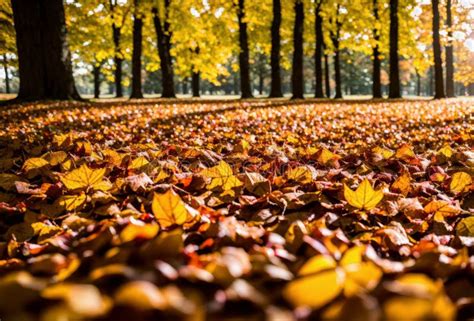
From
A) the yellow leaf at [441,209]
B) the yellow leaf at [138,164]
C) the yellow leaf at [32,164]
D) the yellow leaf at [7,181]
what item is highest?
the yellow leaf at [32,164]

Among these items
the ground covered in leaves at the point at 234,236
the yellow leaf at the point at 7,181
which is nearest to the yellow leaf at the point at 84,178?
the ground covered in leaves at the point at 234,236

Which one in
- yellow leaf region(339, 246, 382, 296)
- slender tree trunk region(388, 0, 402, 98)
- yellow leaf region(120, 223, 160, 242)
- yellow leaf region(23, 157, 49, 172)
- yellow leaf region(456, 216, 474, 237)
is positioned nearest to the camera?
yellow leaf region(339, 246, 382, 296)

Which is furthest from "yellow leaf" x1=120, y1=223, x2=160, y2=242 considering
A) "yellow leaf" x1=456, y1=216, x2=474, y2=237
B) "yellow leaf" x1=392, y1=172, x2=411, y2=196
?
"yellow leaf" x1=392, y1=172, x2=411, y2=196

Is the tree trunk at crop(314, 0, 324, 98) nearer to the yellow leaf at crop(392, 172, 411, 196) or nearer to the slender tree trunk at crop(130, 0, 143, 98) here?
the slender tree trunk at crop(130, 0, 143, 98)

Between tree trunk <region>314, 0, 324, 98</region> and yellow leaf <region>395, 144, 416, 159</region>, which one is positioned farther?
tree trunk <region>314, 0, 324, 98</region>

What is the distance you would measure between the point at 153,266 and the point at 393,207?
151 centimetres

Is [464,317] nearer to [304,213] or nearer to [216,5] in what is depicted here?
[304,213]

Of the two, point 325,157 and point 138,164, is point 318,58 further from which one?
point 138,164

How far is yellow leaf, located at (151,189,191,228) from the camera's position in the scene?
160 cm

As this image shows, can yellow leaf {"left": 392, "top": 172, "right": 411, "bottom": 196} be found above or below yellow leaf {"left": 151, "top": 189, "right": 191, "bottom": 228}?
below

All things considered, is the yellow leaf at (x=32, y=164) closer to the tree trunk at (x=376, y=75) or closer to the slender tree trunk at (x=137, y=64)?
the slender tree trunk at (x=137, y=64)

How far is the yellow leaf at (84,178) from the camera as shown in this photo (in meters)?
2.27

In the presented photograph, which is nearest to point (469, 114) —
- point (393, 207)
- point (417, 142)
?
point (417, 142)

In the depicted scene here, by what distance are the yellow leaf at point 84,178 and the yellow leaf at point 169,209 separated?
30.5 inches
